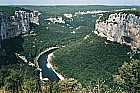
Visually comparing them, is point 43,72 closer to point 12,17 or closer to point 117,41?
point 117,41

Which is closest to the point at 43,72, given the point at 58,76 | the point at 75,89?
the point at 58,76

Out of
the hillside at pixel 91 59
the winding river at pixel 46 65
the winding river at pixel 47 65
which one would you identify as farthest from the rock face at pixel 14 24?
the hillside at pixel 91 59

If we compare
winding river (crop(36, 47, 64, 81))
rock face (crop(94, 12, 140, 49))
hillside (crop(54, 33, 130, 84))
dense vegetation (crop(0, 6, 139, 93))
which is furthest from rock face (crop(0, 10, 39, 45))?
rock face (crop(94, 12, 140, 49))

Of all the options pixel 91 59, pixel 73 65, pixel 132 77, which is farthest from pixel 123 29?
pixel 132 77

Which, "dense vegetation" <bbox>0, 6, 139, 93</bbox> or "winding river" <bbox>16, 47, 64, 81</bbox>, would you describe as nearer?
"dense vegetation" <bbox>0, 6, 139, 93</bbox>

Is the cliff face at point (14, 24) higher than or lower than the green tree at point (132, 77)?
lower

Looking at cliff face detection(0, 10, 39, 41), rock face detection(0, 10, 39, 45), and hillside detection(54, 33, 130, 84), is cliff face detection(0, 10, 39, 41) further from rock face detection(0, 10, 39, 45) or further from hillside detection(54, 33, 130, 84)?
hillside detection(54, 33, 130, 84)

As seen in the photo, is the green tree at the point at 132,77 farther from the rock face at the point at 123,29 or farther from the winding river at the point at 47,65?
the rock face at the point at 123,29
